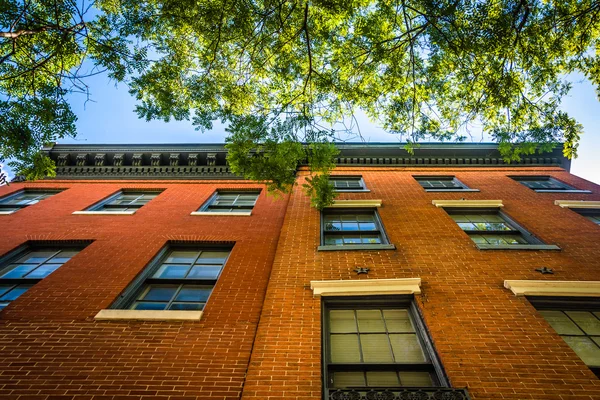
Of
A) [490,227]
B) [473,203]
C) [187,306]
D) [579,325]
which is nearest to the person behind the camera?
[579,325]

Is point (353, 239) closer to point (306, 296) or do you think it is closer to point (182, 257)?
point (306, 296)

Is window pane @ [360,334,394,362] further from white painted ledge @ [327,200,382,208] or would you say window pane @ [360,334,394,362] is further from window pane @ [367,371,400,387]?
white painted ledge @ [327,200,382,208]

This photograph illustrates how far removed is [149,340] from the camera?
5.16 metres

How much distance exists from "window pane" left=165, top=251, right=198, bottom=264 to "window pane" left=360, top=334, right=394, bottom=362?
4809 millimetres

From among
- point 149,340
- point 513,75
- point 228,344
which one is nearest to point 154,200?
point 149,340

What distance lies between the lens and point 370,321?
564 cm

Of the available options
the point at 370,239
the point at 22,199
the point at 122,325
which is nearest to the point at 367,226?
the point at 370,239

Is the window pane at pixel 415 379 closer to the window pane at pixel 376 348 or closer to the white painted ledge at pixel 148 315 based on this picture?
the window pane at pixel 376 348

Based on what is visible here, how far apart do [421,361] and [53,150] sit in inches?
642

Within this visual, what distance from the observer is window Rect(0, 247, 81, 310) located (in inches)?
260

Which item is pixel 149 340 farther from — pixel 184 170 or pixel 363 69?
pixel 184 170

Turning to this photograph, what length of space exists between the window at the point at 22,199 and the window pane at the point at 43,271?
4.31m

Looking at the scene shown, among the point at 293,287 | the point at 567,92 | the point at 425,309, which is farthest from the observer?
the point at 567,92

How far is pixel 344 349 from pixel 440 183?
9334mm
